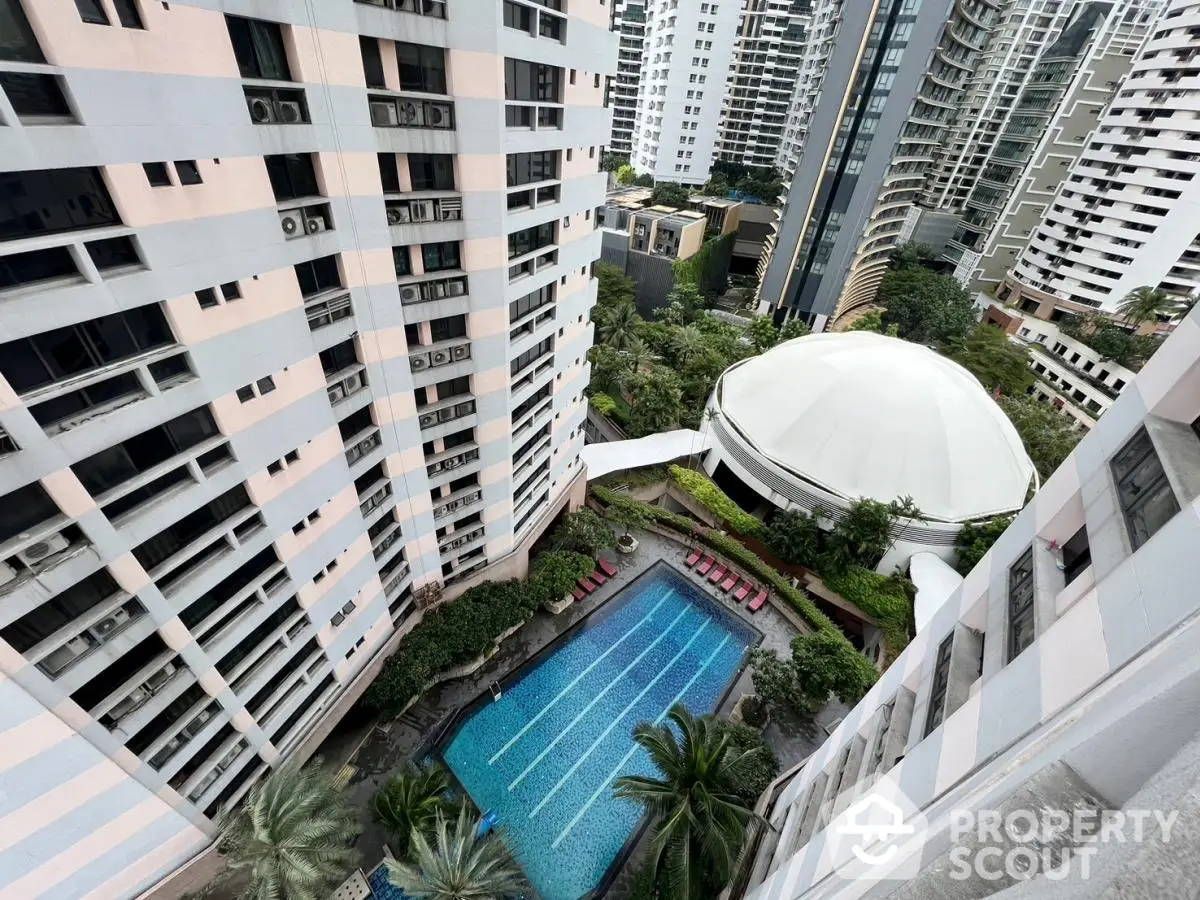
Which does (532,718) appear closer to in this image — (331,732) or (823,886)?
(331,732)

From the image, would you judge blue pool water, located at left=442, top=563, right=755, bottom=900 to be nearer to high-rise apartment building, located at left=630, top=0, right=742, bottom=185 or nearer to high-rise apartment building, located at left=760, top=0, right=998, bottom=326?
high-rise apartment building, located at left=760, top=0, right=998, bottom=326

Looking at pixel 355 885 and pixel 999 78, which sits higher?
pixel 999 78

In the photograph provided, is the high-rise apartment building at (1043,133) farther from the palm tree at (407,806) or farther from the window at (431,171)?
the palm tree at (407,806)

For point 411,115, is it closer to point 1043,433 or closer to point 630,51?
point 1043,433

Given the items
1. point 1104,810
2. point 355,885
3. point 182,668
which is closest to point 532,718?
point 355,885

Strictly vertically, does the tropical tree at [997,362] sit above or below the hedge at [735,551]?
above

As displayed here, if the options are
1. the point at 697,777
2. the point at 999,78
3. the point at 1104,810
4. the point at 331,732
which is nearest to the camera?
the point at 1104,810

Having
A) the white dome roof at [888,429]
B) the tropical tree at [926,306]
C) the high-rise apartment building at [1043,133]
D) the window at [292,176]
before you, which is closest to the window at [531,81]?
the window at [292,176]
